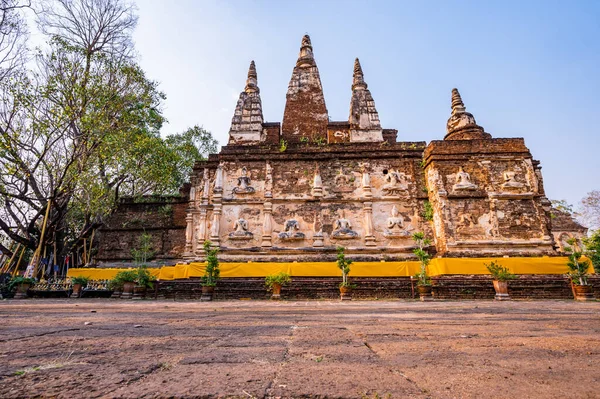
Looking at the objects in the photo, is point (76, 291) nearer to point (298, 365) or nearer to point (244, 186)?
point (244, 186)

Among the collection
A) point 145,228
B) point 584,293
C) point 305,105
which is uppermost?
point 305,105

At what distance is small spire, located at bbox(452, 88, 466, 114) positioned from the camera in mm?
16703

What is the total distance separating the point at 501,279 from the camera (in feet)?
33.6

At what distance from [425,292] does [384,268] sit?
5.33 ft

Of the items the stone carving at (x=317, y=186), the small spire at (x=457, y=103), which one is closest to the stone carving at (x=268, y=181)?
the stone carving at (x=317, y=186)

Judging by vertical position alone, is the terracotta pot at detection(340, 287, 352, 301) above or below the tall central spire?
below

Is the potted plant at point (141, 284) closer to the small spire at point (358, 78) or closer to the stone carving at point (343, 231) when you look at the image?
the stone carving at point (343, 231)

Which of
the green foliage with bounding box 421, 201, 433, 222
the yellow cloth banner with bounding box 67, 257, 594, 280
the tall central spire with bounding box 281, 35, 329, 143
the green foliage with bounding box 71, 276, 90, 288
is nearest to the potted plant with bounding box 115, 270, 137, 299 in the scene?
the yellow cloth banner with bounding box 67, 257, 594, 280

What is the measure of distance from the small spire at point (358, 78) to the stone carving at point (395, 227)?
7.21 meters

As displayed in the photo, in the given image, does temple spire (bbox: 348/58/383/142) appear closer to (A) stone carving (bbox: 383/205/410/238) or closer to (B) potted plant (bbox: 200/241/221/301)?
(A) stone carving (bbox: 383/205/410/238)

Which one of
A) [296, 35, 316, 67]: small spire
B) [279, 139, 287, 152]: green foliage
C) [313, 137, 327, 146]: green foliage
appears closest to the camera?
[279, 139, 287, 152]: green foliage

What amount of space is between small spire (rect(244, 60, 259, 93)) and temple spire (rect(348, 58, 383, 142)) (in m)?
4.98

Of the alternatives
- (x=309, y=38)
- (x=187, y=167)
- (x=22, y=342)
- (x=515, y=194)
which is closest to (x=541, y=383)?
(x=22, y=342)

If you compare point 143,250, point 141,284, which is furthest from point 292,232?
point 143,250
